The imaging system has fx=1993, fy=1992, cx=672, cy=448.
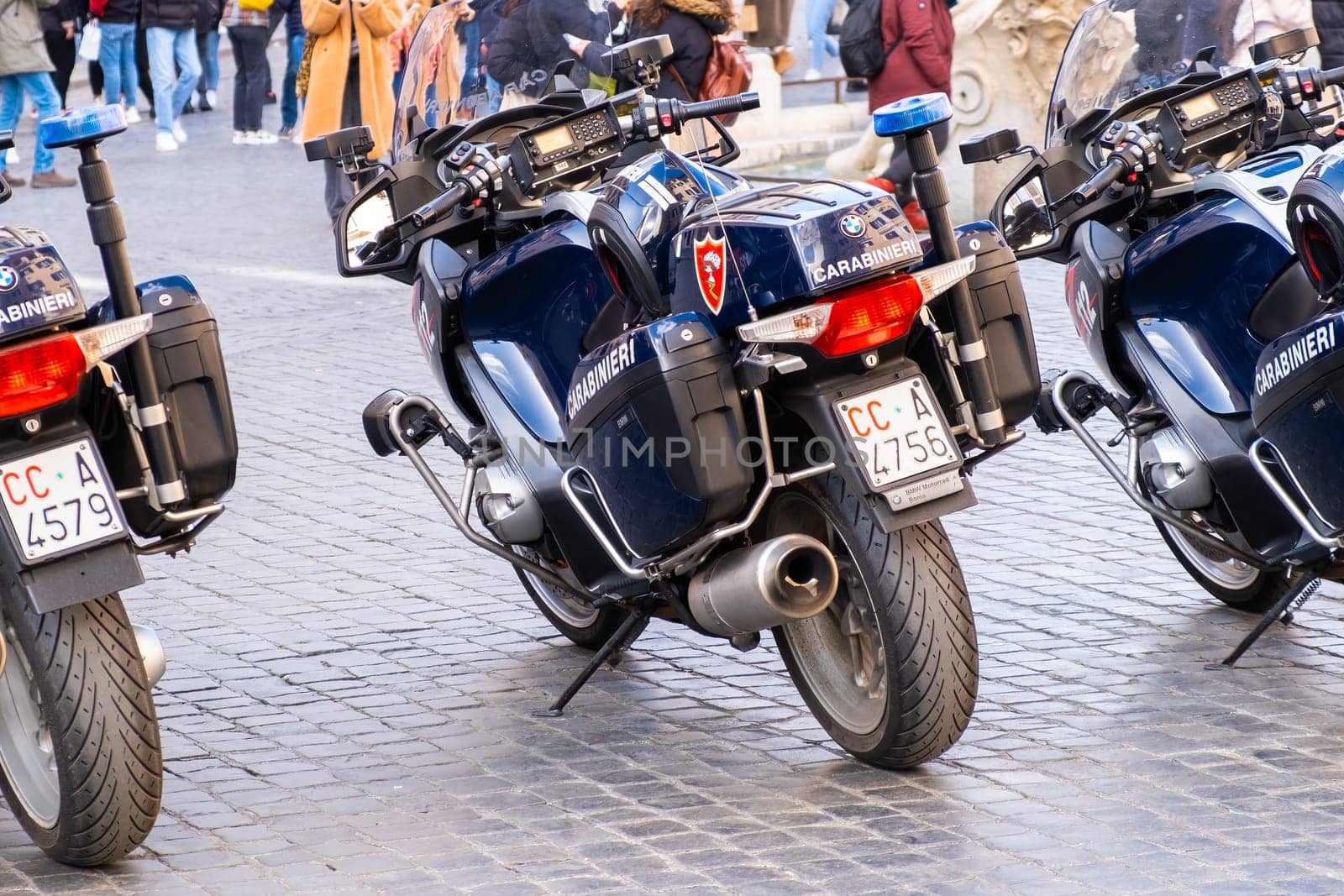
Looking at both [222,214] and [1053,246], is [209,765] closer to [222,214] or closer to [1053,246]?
[1053,246]

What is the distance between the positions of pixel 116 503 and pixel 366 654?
5.34ft

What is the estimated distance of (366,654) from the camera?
17.7 ft

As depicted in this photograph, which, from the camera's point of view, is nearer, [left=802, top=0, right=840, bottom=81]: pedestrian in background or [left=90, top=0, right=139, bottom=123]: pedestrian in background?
[left=90, top=0, right=139, bottom=123]: pedestrian in background

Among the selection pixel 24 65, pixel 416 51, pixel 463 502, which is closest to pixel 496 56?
pixel 416 51

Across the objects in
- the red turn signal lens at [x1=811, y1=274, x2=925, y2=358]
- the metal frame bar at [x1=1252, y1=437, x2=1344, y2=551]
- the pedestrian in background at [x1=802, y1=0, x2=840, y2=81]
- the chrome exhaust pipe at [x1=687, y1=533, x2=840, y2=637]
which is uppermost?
the red turn signal lens at [x1=811, y1=274, x2=925, y2=358]

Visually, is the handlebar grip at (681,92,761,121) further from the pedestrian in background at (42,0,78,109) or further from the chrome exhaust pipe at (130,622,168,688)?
the pedestrian in background at (42,0,78,109)

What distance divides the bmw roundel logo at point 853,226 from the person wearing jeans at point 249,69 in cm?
1463

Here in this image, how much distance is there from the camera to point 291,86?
746 inches

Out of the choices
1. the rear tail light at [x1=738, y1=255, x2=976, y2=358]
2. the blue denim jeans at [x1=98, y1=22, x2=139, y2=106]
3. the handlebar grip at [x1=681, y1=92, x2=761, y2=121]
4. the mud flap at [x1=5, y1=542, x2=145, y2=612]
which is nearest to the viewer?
the mud flap at [x1=5, y1=542, x2=145, y2=612]

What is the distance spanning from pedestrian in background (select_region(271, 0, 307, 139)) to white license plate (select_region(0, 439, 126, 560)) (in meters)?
15.2

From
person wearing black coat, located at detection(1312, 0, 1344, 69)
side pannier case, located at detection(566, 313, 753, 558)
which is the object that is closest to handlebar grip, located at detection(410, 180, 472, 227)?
side pannier case, located at detection(566, 313, 753, 558)

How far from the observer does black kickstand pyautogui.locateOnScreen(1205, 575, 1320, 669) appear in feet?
15.2

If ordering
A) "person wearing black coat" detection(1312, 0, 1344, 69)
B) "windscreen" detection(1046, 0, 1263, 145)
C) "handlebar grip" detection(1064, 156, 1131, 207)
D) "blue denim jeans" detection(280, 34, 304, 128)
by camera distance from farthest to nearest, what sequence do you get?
"blue denim jeans" detection(280, 34, 304, 128), "person wearing black coat" detection(1312, 0, 1344, 69), "windscreen" detection(1046, 0, 1263, 145), "handlebar grip" detection(1064, 156, 1131, 207)

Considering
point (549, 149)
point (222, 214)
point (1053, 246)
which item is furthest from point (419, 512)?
point (222, 214)
